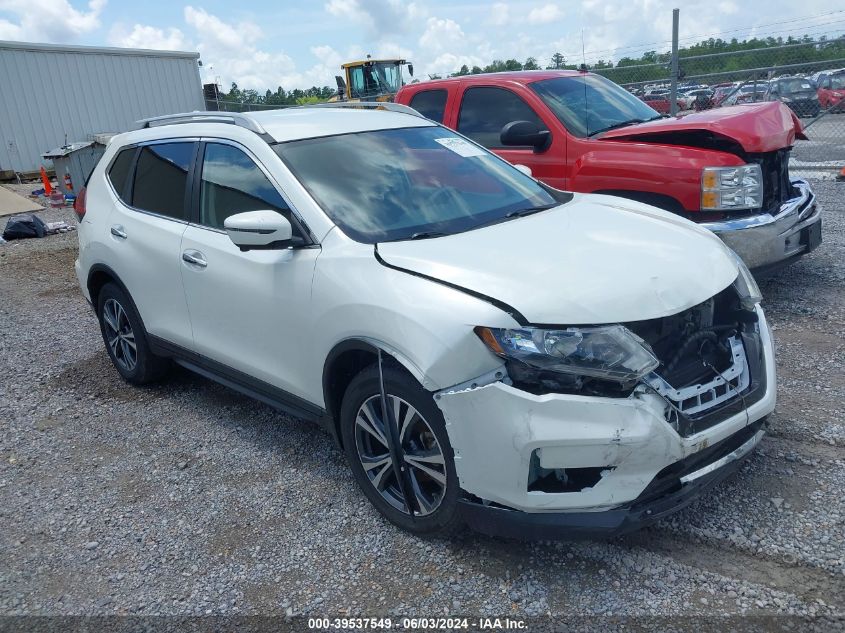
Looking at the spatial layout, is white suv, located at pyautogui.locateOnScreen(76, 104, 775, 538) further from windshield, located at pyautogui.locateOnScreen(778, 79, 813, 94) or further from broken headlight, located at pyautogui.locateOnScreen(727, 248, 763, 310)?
windshield, located at pyautogui.locateOnScreen(778, 79, 813, 94)

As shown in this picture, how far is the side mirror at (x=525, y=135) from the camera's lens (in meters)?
5.73

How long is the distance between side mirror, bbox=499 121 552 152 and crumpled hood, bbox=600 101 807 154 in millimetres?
465

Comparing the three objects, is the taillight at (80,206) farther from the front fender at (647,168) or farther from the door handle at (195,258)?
the front fender at (647,168)

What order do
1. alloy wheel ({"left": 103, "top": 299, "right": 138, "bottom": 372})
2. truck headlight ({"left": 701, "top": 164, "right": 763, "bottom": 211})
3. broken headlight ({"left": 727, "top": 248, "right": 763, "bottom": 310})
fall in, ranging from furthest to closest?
truck headlight ({"left": 701, "top": 164, "right": 763, "bottom": 211}), alloy wheel ({"left": 103, "top": 299, "right": 138, "bottom": 372}), broken headlight ({"left": 727, "top": 248, "right": 763, "bottom": 310})

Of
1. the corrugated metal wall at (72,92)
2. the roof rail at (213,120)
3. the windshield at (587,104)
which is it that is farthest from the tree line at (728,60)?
the corrugated metal wall at (72,92)

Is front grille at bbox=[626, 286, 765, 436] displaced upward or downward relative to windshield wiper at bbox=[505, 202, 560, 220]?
downward

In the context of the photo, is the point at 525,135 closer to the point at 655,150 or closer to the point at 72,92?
the point at 655,150

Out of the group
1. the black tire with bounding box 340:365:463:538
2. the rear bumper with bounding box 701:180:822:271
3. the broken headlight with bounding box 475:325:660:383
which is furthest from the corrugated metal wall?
the broken headlight with bounding box 475:325:660:383

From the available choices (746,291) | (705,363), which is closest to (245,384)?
(705,363)

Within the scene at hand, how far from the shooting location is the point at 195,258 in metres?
3.98

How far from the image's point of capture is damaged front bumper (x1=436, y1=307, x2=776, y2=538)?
250 centimetres

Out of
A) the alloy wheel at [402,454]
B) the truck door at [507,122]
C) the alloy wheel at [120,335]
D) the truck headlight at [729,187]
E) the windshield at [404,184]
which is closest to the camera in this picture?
the alloy wheel at [402,454]

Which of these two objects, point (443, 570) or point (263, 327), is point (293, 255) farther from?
point (443, 570)

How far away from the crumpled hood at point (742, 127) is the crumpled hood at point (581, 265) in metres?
2.07
